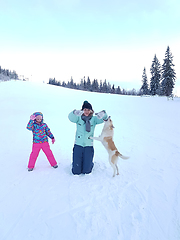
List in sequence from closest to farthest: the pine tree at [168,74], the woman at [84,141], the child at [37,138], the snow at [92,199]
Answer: the snow at [92,199] < the woman at [84,141] < the child at [37,138] < the pine tree at [168,74]

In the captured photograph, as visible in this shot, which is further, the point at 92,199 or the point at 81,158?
the point at 81,158

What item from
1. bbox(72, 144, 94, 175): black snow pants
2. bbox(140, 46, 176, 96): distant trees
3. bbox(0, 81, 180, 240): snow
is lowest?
bbox(0, 81, 180, 240): snow

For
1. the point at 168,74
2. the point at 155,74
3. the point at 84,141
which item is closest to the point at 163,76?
the point at 168,74

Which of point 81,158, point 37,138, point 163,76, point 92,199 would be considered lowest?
point 92,199

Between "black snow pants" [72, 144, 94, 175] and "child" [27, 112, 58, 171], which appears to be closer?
"black snow pants" [72, 144, 94, 175]

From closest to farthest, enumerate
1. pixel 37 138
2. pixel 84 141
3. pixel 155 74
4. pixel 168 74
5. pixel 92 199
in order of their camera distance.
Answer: pixel 92 199
pixel 84 141
pixel 37 138
pixel 168 74
pixel 155 74

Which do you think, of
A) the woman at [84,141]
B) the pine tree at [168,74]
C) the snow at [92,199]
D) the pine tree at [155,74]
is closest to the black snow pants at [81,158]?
the woman at [84,141]

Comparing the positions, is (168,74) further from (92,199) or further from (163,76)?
(92,199)

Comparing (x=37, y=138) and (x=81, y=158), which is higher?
(x=37, y=138)

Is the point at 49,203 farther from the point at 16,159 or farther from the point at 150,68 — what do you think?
the point at 150,68

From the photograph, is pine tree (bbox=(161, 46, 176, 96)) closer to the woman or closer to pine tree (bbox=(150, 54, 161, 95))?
pine tree (bbox=(150, 54, 161, 95))

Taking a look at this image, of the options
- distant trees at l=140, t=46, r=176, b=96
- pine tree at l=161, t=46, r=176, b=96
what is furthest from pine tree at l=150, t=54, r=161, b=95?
pine tree at l=161, t=46, r=176, b=96

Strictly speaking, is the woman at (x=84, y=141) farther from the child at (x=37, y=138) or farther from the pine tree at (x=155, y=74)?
the pine tree at (x=155, y=74)

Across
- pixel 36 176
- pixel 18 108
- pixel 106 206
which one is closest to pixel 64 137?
pixel 36 176
